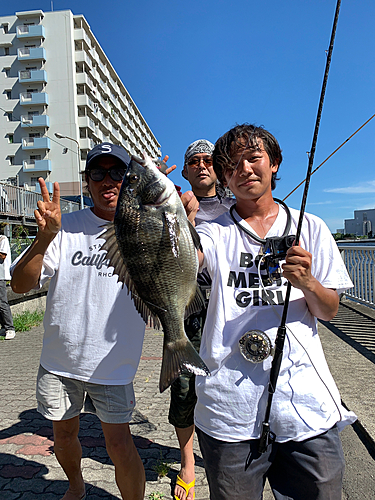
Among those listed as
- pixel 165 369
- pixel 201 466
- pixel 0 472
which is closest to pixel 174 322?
pixel 165 369

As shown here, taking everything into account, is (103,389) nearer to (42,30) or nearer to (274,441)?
(274,441)

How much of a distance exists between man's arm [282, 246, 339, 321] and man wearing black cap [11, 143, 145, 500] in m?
1.34

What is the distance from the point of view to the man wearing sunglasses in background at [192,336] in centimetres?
292

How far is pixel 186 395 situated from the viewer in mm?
3016

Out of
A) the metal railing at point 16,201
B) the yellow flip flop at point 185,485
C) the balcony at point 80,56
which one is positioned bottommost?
the yellow flip flop at point 185,485

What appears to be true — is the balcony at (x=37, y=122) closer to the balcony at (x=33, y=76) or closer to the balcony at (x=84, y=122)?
the balcony at (x=84, y=122)

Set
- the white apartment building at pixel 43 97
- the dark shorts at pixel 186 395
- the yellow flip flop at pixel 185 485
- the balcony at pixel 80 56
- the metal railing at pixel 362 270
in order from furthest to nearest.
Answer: the balcony at pixel 80 56, the white apartment building at pixel 43 97, the metal railing at pixel 362 270, the dark shorts at pixel 186 395, the yellow flip flop at pixel 185 485

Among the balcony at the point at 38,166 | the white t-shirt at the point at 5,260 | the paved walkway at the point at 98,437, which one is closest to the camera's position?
the paved walkway at the point at 98,437

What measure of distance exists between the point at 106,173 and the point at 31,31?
63.4 m

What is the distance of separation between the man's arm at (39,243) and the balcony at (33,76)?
5983 centimetres

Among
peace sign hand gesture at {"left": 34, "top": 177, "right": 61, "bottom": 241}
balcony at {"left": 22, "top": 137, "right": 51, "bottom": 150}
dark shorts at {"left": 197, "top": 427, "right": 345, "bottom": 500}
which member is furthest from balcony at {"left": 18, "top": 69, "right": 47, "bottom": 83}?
dark shorts at {"left": 197, "top": 427, "right": 345, "bottom": 500}

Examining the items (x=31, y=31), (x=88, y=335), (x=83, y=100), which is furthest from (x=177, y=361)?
(x=31, y=31)

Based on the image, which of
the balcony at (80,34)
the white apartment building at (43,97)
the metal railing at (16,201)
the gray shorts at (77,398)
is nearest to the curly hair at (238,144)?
the gray shorts at (77,398)

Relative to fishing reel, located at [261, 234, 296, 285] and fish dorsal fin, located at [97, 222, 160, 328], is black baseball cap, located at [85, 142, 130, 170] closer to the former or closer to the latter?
fish dorsal fin, located at [97, 222, 160, 328]
